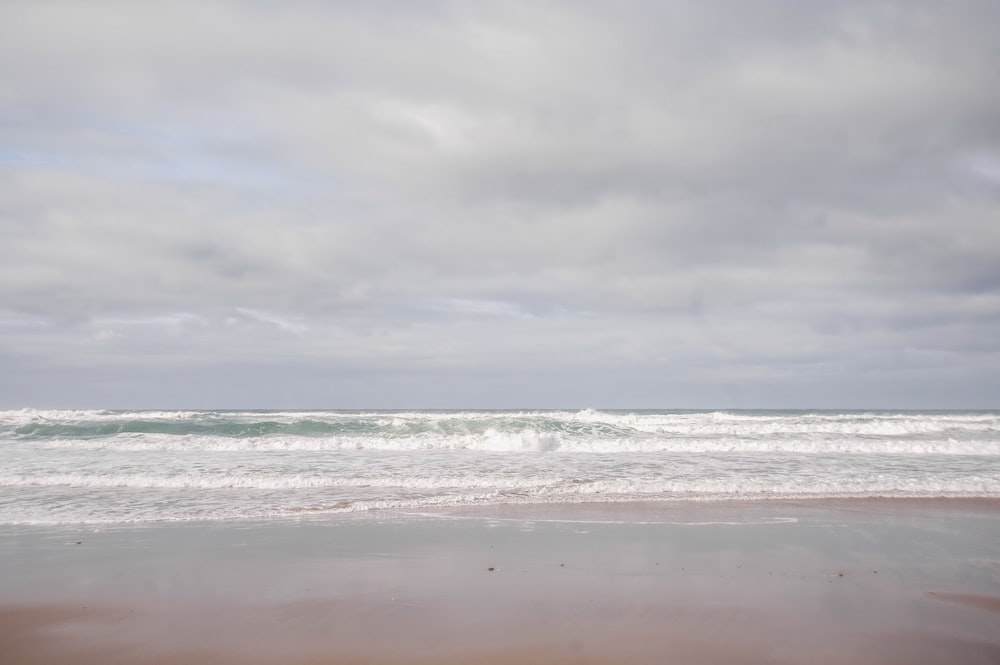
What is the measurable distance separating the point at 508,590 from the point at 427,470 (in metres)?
8.90

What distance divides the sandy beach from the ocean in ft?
5.38

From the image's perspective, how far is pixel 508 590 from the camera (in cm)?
600

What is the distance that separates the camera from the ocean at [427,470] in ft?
35.6

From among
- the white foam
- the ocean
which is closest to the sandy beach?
the ocean

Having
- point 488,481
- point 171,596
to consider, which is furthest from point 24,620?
point 488,481

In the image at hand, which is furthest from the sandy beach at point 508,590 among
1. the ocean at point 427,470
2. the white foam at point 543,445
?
the white foam at point 543,445

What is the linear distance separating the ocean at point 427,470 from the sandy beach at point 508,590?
1638 mm

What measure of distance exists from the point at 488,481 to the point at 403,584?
665cm

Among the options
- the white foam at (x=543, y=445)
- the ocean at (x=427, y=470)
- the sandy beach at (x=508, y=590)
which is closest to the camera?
the sandy beach at (x=508, y=590)

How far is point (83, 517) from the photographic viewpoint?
31.7ft

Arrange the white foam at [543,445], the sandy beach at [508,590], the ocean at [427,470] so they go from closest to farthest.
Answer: the sandy beach at [508,590] < the ocean at [427,470] < the white foam at [543,445]

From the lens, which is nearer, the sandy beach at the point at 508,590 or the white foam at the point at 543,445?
the sandy beach at the point at 508,590

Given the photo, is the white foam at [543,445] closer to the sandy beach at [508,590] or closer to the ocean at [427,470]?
the ocean at [427,470]

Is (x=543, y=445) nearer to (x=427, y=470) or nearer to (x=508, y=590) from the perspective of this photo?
(x=427, y=470)
